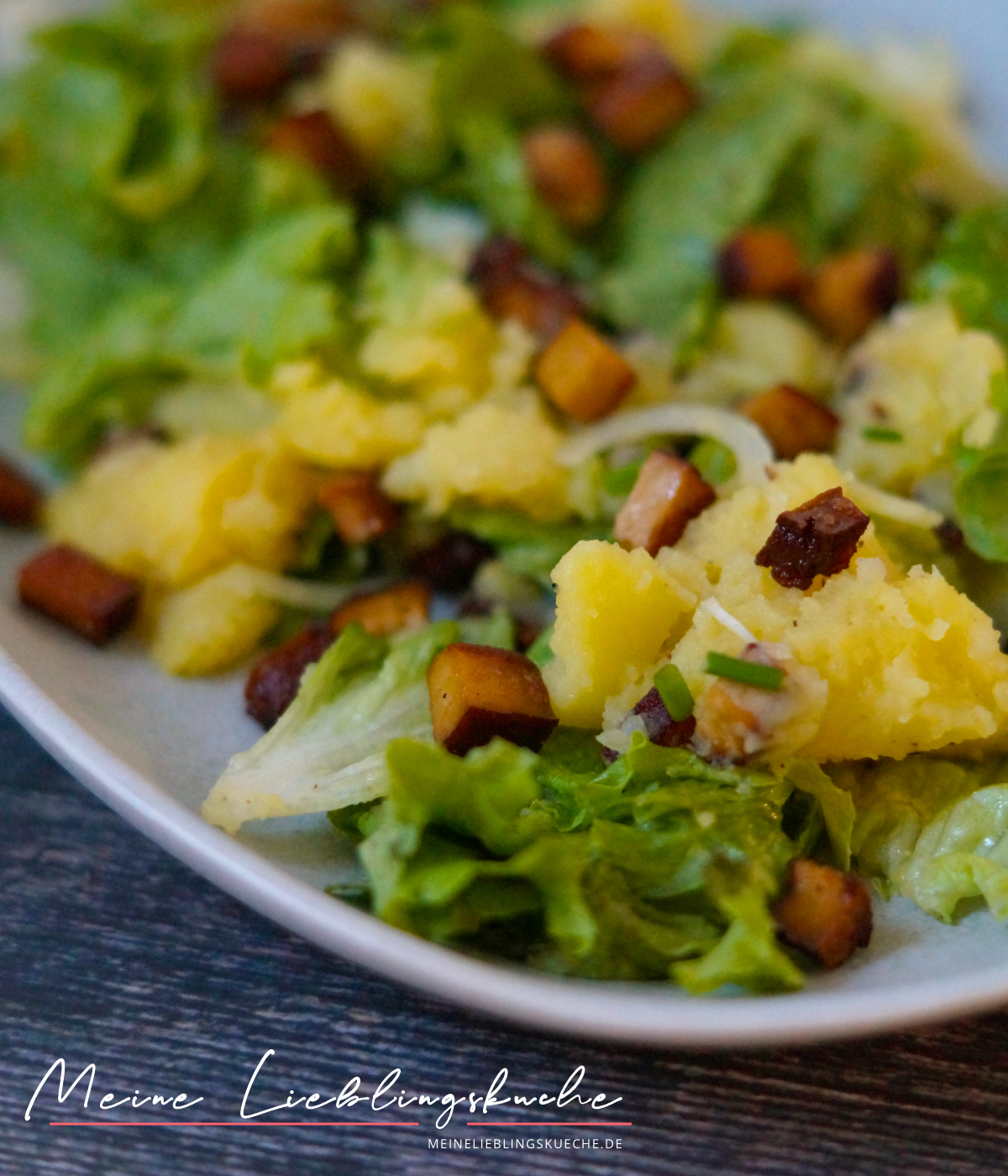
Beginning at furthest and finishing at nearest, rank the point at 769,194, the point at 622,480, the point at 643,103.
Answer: the point at 643,103 < the point at 769,194 < the point at 622,480

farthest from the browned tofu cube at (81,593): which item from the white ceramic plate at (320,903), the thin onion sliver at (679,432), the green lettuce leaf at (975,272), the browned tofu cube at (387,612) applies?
the green lettuce leaf at (975,272)

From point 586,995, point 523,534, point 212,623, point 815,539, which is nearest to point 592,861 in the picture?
point 586,995

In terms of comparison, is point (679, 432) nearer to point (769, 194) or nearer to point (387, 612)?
point (387, 612)

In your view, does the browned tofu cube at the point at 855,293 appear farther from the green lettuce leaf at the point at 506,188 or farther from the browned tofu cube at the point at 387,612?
A: the browned tofu cube at the point at 387,612

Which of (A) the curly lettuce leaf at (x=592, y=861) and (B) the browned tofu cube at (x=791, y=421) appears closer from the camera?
(A) the curly lettuce leaf at (x=592, y=861)

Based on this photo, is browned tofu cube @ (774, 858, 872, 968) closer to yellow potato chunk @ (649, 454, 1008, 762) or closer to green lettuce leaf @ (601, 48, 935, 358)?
yellow potato chunk @ (649, 454, 1008, 762)

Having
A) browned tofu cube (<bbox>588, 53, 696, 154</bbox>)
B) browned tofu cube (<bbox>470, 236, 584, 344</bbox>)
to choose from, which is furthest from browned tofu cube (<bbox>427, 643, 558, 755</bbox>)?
browned tofu cube (<bbox>588, 53, 696, 154</bbox>)
